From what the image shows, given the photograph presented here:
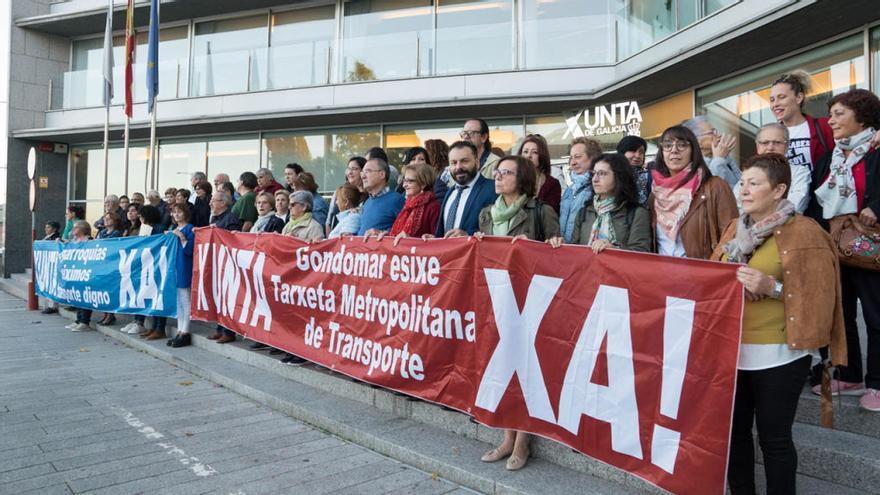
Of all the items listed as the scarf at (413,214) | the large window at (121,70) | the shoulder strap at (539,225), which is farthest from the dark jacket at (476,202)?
the large window at (121,70)

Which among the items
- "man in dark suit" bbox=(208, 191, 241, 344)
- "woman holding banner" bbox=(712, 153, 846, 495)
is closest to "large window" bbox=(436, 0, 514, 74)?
"man in dark suit" bbox=(208, 191, 241, 344)

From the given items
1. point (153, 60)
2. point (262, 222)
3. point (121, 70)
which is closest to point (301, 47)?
point (153, 60)

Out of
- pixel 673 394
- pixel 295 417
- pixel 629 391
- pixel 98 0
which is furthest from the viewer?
pixel 98 0

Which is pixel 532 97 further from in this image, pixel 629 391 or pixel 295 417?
pixel 629 391

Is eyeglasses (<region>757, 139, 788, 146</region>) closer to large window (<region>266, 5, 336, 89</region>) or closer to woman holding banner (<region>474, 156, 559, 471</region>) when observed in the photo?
woman holding banner (<region>474, 156, 559, 471</region>)

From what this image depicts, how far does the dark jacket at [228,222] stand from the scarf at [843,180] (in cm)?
653

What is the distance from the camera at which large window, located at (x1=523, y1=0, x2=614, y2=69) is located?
39.8 ft

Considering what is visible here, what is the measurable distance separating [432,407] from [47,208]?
65.5 feet

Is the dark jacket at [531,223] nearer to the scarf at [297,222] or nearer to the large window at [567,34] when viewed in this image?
the scarf at [297,222]

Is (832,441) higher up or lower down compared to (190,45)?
lower down

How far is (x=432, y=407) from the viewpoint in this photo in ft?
14.5

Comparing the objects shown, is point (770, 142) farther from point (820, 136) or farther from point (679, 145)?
point (679, 145)

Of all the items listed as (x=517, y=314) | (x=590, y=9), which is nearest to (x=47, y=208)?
(x=590, y=9)

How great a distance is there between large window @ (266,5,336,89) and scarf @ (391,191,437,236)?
35.4 ft
